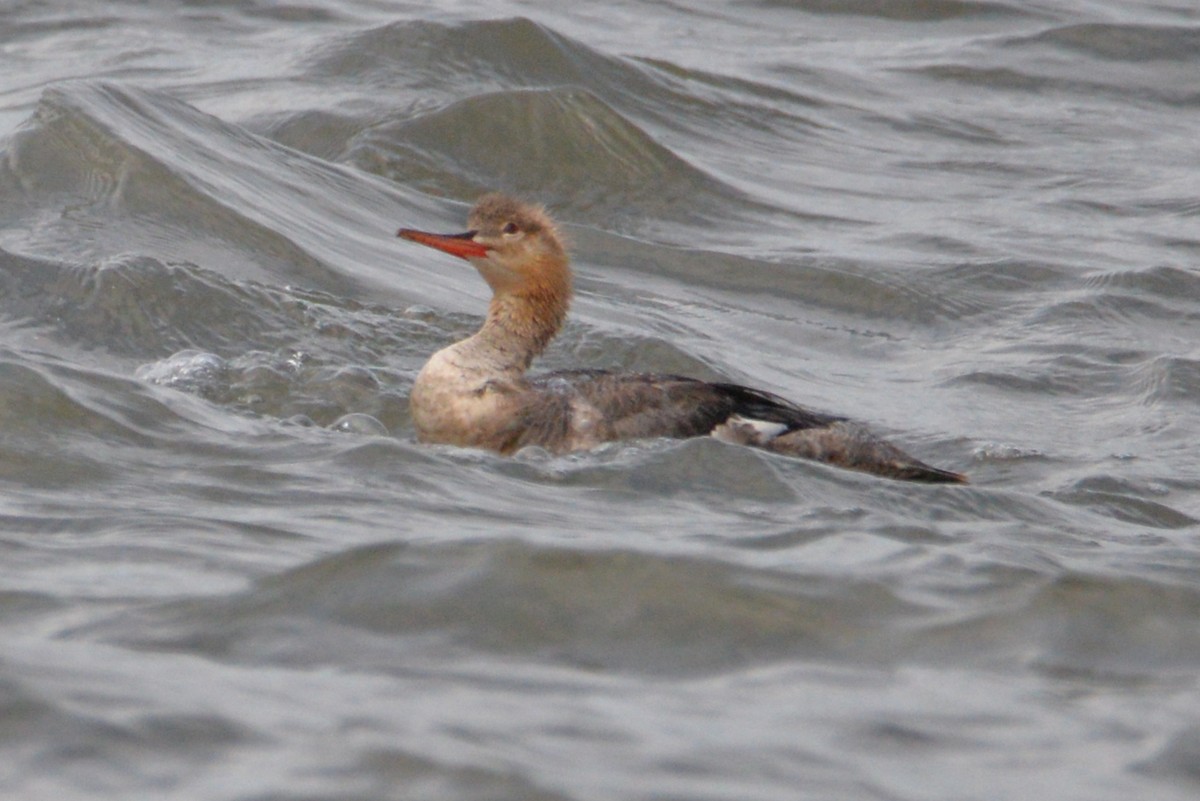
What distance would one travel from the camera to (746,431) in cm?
715

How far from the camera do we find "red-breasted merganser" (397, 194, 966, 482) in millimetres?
7090

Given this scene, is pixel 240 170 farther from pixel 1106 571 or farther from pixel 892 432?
pixel 1106 571

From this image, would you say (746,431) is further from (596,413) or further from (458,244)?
(458,244)

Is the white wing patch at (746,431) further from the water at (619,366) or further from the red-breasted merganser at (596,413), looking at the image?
the water at (619,366)

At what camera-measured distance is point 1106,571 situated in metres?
5.72

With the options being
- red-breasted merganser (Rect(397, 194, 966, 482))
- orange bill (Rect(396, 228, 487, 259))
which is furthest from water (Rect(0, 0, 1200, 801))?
orange bill (Rect(396, 228, 487, 259))

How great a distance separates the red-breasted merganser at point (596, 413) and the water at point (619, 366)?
0.24 m

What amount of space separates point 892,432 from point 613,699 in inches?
171

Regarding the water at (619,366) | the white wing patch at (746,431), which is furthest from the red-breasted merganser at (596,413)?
the water at (619,366)

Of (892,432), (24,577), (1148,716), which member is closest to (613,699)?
(1148,716)

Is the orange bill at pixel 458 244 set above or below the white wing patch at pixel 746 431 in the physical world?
above

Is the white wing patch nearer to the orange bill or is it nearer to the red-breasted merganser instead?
the red-breasted merganser

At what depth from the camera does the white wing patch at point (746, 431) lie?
7113mm

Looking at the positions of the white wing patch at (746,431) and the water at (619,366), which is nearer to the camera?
the water at (619,366)
